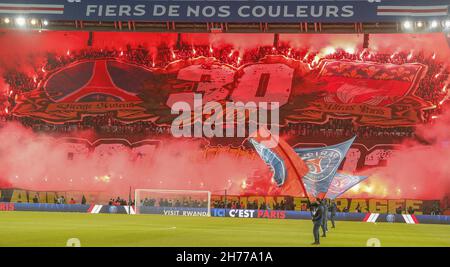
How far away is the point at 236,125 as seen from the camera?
56250 mm

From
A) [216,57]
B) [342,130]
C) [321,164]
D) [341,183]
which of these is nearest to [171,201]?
[321,164]

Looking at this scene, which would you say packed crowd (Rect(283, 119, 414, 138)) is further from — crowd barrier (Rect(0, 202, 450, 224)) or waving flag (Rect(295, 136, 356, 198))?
crowd barrier (Rect(0, 202, 450, 224))

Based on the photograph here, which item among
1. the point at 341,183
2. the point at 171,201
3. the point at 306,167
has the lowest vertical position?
the point at 171,201

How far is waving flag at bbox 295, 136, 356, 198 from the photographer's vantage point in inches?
1812

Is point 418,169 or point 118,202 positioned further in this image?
point 418,169

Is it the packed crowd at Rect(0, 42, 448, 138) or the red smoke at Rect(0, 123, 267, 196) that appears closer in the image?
the packed crowd at Rect(0, 42, 448, 138)

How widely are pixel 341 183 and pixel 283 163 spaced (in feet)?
19.3

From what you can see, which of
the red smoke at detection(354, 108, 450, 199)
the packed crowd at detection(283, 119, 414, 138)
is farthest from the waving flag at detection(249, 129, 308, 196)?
the red smoke at detection(354, 108, 450, 199)

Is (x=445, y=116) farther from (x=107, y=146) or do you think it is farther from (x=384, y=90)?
(x=107, y=146)

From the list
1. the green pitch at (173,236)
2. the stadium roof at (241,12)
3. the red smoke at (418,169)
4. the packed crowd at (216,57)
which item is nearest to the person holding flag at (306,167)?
the red smoke at (418,169)

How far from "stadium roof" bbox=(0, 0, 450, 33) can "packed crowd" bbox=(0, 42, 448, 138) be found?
5030 mm

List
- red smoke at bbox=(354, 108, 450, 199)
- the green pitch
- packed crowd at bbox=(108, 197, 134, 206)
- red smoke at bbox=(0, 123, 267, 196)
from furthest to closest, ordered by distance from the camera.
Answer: red smoke at bbox=(0, 123, 267, 196), red smoke at bbox=(354, 108, 450, 199), packed crowd at bbox=(108, 197, 134, 206), the green pitch

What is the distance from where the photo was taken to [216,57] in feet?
189
